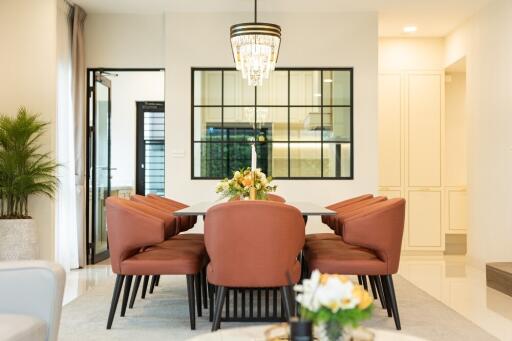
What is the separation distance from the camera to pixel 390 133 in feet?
26.8

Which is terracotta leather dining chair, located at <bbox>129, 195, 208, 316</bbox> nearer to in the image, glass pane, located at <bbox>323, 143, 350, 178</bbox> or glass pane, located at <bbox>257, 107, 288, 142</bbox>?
glass pane, located at <bbox>257, 107, 288, 142</bbox>

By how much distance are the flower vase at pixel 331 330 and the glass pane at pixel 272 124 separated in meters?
5.46

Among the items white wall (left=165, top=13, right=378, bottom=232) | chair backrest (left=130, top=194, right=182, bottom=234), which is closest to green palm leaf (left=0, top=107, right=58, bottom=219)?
chair backrest (left=130, top=194, right=182, bottom=234)

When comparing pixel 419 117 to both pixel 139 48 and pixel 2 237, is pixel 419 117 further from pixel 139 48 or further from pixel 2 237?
pixel 2 237

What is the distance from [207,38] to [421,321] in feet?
13.6

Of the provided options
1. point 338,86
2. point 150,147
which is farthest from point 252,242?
point 150,147

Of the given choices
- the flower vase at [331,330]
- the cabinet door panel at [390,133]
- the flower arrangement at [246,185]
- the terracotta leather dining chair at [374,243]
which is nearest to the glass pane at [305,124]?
the cabinet door panel at [390,133]

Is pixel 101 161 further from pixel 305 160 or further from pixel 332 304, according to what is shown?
pixel 332 304

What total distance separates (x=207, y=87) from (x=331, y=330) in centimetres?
564

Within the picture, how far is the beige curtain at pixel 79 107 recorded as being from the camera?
6.80 metres

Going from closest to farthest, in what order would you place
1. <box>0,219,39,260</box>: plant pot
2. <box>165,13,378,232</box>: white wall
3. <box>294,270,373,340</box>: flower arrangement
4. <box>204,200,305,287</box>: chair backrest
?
<box>294,270,373,340</box>: flower arrangement
<box>204,200,305,287</box>: chair backrest
<box>0,219,39,260</box>: plant pot
<box>165,13,378,232</box>: white wall

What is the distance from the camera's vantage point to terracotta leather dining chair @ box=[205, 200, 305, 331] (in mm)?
3422

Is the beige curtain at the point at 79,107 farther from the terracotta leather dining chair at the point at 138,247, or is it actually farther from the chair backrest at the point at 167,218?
the terracotta leather dining chair at the point at 138,247

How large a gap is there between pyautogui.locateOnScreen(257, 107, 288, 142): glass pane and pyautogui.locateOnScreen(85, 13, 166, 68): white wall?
1.36 meters
